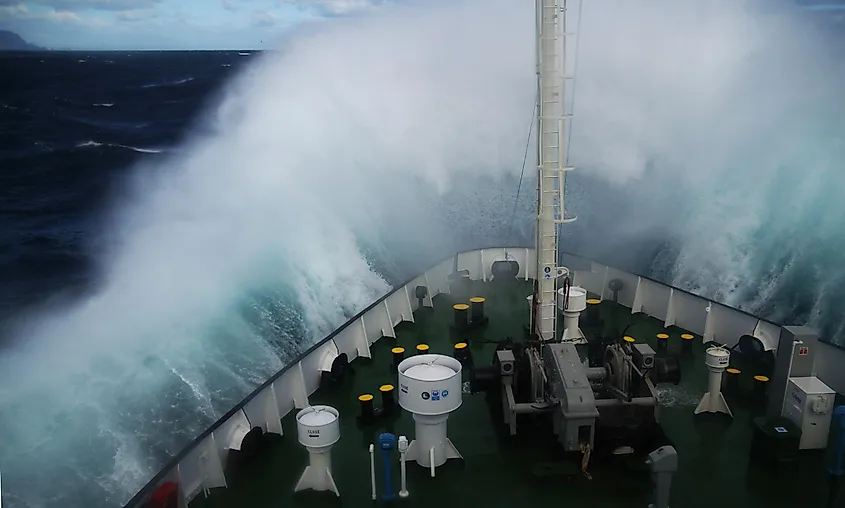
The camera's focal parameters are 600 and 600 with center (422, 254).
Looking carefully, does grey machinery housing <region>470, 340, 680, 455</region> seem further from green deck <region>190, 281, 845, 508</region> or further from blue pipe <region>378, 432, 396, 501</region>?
blue pipe <region>378, 432, 396, 501</region>

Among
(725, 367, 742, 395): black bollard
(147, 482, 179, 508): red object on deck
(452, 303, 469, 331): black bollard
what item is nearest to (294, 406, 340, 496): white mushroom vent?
(147, 482, 179, 508): red object on deck

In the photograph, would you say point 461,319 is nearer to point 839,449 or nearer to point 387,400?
point 387,400

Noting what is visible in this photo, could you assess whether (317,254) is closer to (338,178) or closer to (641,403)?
(338,178)

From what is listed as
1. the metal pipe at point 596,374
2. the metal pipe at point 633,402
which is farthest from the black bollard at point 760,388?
the metal pipe at point 596,374

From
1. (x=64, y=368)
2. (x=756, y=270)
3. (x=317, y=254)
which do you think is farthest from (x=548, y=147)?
(x=756, y=270)

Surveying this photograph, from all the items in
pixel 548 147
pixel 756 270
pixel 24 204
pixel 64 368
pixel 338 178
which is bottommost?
pixel 756 270

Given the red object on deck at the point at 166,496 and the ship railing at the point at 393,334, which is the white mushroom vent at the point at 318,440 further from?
the red object on deck at the point at 166,496

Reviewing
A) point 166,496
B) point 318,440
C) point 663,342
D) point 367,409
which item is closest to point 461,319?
point 663,342
